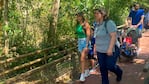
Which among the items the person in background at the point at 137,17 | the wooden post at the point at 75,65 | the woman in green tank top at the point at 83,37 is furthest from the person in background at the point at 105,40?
the person in background at the point at 137,17

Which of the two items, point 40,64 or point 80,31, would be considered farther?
point 40,64

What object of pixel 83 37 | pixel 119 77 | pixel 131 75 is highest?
pixel 83 37

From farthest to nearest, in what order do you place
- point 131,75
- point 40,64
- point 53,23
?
point 53,23, point 40,64, point 131,75

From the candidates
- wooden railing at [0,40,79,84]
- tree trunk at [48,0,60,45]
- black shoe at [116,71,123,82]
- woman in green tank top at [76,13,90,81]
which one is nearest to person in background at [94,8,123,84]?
black shoe at [116,71,123,82]

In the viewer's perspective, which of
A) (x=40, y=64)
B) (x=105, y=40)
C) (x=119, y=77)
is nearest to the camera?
(x=105, y=40)

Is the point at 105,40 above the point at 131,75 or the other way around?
above

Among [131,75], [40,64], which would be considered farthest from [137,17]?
[40,64]

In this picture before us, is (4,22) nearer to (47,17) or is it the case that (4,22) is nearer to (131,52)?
(47,17)

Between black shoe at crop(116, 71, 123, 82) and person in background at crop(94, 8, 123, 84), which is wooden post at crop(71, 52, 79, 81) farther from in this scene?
person in background at crop(94, 8, 123, 84)

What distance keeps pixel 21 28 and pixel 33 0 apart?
1245mm

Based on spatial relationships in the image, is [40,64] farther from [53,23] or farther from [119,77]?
[119,77]

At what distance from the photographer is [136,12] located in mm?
11023

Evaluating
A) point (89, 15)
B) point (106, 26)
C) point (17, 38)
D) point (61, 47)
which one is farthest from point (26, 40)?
point (89, 15)

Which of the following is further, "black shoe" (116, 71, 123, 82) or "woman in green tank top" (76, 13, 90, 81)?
"woman in green tank top" (76, 13, 90, 81)
